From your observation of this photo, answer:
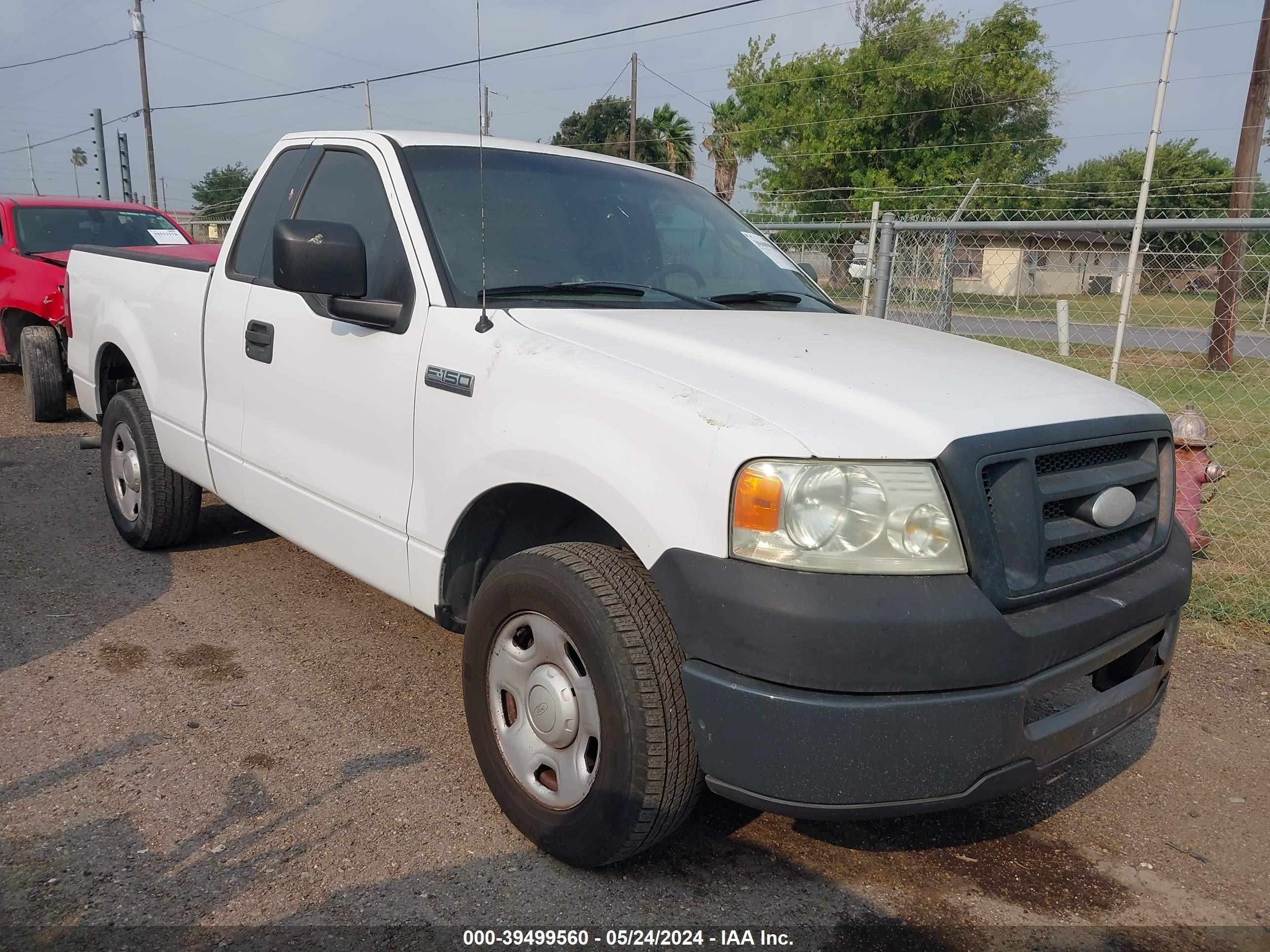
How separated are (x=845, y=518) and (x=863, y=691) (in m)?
0.36

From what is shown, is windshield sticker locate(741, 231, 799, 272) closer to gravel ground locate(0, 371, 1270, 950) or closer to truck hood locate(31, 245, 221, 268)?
gravel ground locate(0, 371, 1270, 950)

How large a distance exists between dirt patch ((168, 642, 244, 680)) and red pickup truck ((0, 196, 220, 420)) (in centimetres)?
478

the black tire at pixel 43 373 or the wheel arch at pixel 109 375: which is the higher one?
the wheel arch at pixel 109 375

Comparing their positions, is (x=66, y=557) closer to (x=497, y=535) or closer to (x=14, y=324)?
(x=497, y=535)

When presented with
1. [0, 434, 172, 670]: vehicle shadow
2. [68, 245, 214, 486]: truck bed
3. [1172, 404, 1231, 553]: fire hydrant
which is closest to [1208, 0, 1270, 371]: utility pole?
[1172, 404, 1231, 553]: fire hydrant

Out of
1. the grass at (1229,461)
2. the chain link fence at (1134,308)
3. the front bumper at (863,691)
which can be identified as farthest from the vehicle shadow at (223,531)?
the grass at (1229,461)

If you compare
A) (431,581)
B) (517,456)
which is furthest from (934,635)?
(431,581)

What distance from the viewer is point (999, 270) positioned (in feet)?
30.5

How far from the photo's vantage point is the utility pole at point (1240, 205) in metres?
8.12

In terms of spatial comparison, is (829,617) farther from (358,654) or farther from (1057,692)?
Result: (358,654)

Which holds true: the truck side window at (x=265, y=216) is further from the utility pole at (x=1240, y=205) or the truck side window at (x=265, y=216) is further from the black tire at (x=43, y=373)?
the utility pole at (x=1240, y=205)

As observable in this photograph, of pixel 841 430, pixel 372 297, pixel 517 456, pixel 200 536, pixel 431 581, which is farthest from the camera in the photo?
pixel 200 536

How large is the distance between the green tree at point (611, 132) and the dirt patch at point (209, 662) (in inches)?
1702

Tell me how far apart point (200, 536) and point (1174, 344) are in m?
6.45
